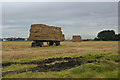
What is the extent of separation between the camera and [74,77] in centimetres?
541

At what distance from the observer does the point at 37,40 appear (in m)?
25.6

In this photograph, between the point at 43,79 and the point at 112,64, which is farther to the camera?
the point at 112,64

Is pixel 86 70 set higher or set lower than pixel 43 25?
lower

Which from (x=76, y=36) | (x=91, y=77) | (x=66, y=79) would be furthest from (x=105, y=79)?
(x=76, y=36)

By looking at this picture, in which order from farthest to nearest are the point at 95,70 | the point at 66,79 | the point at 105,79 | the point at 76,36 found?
the point at 76,36 < the point at 95,70 < the point at 66,79 < the point at 105,79

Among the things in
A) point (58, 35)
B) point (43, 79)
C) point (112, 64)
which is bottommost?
Answer: point (43, 79)

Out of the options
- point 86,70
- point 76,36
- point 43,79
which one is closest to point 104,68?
point 86,70

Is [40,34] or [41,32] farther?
[41,32]

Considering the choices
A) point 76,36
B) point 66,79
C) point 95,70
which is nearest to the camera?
point 66,79

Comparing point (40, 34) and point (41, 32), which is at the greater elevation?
point (41, 32)

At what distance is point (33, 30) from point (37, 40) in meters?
2.07

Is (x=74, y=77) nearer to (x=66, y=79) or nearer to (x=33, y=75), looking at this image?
(x=66, y=79)

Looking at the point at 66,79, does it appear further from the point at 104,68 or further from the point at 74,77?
the point at 104,68

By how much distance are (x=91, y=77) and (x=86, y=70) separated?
77cm
